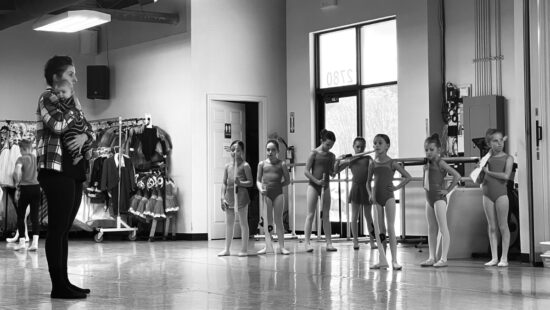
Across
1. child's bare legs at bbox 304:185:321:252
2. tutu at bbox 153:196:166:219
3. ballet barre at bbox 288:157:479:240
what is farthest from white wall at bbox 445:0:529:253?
tutu at bbox 153:196:166:219

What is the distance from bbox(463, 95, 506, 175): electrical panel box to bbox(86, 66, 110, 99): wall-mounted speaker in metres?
7.19

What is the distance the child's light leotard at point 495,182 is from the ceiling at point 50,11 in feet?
20.2

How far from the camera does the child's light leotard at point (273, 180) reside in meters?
9.98

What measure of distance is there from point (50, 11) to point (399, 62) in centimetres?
530

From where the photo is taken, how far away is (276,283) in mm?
6594

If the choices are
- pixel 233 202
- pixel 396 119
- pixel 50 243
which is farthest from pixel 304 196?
pixel 50 243

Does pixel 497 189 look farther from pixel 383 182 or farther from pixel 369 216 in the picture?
pixel 369 216

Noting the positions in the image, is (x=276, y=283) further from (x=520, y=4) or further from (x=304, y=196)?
(x=304, y=196)

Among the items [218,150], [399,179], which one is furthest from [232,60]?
[399,179]

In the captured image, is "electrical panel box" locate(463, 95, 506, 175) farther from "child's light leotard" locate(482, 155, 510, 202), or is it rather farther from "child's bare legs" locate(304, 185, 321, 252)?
"child's light leotard" locate(482, 155, 510, 202)

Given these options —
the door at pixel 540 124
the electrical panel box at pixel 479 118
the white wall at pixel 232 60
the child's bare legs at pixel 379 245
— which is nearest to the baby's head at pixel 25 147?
the white wall at pixel 232 60

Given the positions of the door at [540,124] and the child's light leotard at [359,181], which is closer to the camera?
the door at [540,124]

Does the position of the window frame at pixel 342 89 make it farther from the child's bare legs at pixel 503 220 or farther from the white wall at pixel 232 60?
the child's bare legs at pixel 503 220

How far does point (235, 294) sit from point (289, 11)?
9.39m
